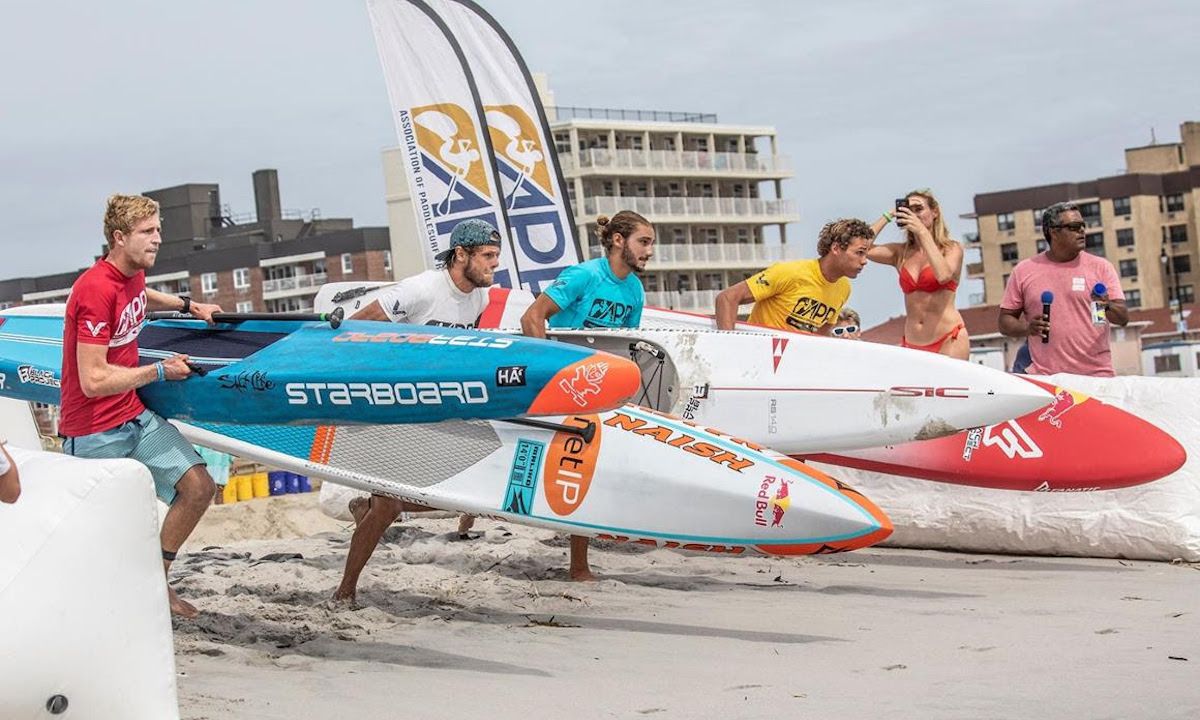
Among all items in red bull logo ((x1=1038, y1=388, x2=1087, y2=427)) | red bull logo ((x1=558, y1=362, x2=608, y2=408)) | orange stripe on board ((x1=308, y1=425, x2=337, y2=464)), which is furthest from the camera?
red bull logo ((x1=1038, y1=388, x2=1087, y2=427))

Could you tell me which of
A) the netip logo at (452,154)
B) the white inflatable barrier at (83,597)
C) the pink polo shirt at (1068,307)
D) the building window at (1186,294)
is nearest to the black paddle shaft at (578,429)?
the white inflatable barrier at (83,597)

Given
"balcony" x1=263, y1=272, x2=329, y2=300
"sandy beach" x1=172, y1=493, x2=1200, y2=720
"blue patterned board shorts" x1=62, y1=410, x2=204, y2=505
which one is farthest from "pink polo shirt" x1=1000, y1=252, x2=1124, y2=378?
"balcony" x1=263, y1=272, x2=329, y2=300

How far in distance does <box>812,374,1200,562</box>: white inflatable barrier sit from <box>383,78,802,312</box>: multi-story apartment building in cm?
5787

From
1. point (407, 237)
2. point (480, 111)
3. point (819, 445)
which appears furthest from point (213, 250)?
point (819, 445)

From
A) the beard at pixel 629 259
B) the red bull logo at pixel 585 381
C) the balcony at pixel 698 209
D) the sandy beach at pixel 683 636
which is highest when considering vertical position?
the balcony at pixel 698 209

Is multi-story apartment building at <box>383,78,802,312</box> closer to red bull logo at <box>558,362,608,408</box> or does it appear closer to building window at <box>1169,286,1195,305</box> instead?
building window at <box>1169,286,1195,305</box>

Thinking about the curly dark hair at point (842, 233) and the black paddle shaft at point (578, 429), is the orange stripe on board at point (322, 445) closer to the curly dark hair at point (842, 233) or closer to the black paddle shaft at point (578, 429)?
the black paddle shaft at point (578, 429)

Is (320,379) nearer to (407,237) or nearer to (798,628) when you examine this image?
(798,628)

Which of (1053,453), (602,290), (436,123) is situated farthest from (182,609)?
(436,123)

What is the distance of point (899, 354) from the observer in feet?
24.5

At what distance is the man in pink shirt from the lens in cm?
767

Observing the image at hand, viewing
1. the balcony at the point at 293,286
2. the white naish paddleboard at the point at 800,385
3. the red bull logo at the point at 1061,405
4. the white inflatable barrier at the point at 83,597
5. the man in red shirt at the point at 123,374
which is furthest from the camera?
the balcony at the point at 293,286

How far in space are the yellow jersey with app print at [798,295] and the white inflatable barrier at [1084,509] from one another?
1.03 m

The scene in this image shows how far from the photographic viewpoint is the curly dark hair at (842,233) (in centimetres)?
760
